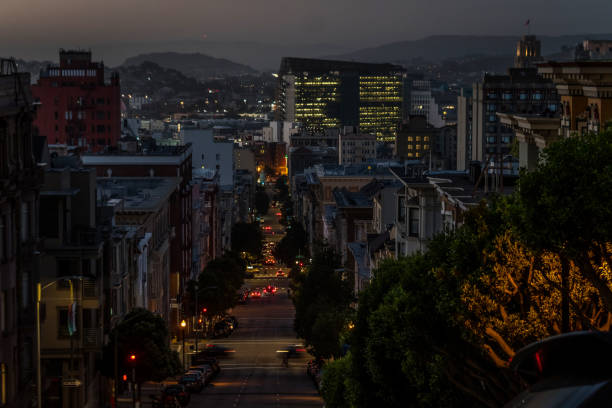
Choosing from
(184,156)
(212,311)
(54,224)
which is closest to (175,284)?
(212,311)

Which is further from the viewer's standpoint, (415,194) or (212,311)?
(212,311)

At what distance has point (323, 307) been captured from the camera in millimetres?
97875

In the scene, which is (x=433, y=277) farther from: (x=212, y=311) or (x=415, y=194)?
(x=212, y=311)

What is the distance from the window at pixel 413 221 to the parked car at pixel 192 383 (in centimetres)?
1927

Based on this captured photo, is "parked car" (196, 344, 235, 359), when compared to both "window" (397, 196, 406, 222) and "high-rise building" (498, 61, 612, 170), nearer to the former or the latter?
"window" (397, 196, 406, 222)

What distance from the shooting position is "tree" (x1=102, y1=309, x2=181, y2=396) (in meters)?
60.2

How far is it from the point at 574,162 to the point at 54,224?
3874 cm

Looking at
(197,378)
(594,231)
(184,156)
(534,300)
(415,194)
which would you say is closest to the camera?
(594,231)

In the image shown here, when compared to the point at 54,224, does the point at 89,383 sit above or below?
below

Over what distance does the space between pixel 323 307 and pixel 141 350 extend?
37.3m

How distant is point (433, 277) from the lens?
31.4m

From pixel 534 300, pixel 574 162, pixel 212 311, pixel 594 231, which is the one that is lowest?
pixel 212 311

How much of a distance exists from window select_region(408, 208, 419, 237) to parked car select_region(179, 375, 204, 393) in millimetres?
19270

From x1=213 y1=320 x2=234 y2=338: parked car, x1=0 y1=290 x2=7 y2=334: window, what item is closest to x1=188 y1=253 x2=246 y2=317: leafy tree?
x1=213 y1=320 x2=234 y2=338: parked car
